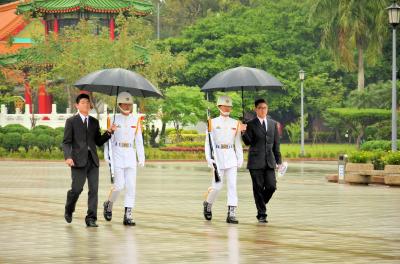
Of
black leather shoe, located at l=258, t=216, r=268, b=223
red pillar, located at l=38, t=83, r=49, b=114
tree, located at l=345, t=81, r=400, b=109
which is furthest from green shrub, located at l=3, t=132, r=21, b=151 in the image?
Answer: black leather shoe, located at l=258, t=216, r=268, b=223

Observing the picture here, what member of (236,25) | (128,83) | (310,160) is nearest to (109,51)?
(310,160)

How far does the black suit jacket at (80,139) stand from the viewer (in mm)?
17359

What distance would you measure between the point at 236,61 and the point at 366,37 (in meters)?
12.7

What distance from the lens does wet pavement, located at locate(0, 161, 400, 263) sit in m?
13.3

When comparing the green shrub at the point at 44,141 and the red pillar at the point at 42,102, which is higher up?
the red pillar at the point at 42,102

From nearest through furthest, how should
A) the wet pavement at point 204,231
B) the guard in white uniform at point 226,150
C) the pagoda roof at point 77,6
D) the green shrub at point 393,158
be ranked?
the wet pavement at point 204,231 → the guard in white uniform at point 226,150 → the green shrub at point 393,158 → the pagoda roof at point 77,6

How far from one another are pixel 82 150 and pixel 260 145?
9.41 ft

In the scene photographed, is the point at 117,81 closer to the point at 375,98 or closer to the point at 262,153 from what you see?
the point at 262,153

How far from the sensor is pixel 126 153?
57.5 ft

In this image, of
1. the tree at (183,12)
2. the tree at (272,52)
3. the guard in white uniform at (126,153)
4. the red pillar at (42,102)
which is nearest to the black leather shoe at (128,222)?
the guard in white uniform at (126,153)

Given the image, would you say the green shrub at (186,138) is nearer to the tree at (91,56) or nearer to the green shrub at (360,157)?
the tree at (91,56)

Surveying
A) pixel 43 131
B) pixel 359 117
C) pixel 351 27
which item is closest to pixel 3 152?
pixel 43 131

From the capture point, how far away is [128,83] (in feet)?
58.2

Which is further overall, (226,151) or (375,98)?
(375,98)
